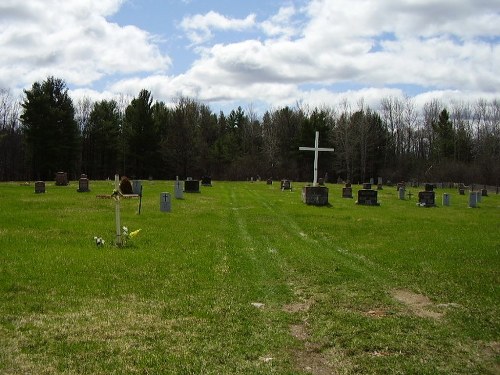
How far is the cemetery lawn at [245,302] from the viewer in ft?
16.8

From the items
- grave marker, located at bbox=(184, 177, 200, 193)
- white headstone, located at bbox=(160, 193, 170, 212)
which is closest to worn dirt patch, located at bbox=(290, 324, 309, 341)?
white headstone, located at bbox=(160, 193, 170, 212)

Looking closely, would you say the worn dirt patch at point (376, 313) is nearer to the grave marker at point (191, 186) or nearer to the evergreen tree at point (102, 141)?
the grave marker at point (191, 186)

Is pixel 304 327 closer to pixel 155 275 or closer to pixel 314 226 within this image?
pixel 155 275

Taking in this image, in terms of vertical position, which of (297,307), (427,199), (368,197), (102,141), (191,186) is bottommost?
(297,307)

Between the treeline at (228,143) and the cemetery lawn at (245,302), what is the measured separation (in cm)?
4750

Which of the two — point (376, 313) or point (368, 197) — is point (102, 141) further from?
point (376, 313)

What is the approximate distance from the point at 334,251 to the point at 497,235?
262 inches

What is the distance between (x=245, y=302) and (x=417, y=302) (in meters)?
2.70

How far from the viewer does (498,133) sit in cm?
7950

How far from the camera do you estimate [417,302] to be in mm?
7738

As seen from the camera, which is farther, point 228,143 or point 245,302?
point 228,143

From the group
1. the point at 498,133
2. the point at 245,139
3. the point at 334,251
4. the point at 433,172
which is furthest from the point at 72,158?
the point at 498,133

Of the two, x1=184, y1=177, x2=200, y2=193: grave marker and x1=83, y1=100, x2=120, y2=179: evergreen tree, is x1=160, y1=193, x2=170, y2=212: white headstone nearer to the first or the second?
x1=184, y1=177, x2=200, y2=193: grave marker

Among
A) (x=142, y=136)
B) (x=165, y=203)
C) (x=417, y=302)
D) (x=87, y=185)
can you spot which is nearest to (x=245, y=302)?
(x=417, y=302)
